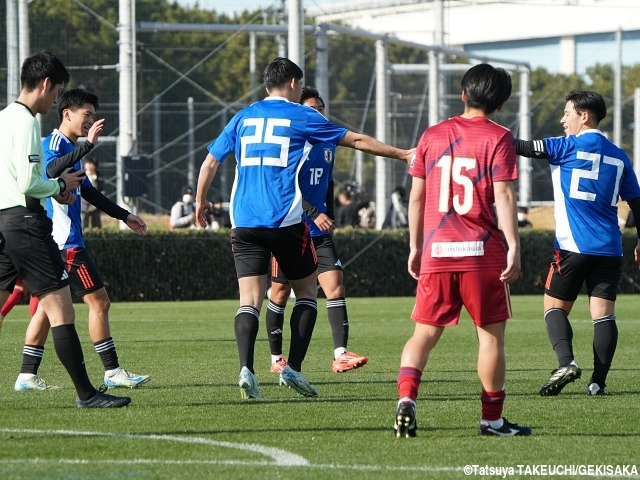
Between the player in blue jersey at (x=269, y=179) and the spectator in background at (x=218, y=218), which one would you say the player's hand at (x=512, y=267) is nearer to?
the player in blue jersey at (x=269, y=179)

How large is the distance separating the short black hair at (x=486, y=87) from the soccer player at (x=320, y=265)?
306 centimetres

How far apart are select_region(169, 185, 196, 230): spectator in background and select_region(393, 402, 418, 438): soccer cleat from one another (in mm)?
18257

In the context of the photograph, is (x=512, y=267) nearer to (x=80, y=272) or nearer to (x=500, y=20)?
(x=80, y=272)

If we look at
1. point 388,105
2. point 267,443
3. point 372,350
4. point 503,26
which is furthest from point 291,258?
point 503,26

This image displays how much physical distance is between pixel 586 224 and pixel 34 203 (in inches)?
158

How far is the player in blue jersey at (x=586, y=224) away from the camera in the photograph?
941 cm

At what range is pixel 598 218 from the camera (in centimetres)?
955

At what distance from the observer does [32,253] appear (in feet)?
25.7

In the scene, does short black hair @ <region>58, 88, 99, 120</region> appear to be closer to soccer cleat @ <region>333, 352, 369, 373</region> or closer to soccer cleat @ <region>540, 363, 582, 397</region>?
soccer cleat @ <region>333, 352, 369, 373</region>

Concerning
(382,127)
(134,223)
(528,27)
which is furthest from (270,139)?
(528,27)

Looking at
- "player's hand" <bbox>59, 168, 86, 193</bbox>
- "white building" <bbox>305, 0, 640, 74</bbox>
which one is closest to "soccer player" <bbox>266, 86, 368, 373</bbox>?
"player's hand" <bbox>59, 168, 86, 193</bbox>

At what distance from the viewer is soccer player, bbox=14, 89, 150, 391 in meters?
9.54

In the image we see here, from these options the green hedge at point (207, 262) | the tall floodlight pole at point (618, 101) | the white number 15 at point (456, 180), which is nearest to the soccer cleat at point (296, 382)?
the white number 15 at point (456, 180)

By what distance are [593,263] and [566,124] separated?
104 cm
